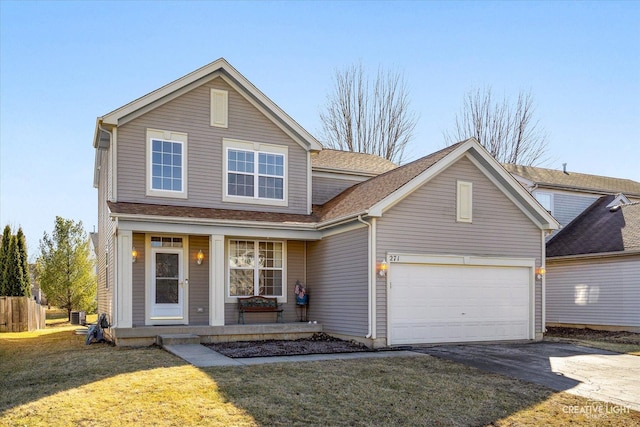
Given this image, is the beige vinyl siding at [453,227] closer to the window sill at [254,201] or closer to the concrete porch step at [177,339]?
the window sill at [254,201]

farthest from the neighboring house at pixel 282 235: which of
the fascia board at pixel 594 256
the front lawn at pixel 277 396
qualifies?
the fascia board at pixel 594 256

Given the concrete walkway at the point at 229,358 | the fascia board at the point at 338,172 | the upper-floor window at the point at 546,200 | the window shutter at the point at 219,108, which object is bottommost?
the concrete walkway at the point at 229,358

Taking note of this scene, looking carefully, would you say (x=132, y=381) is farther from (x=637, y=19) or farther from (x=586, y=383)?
(x=637, y=19)

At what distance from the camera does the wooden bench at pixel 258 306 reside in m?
15.5

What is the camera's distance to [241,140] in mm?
16250

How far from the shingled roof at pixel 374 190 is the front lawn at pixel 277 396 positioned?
4738 millimetres

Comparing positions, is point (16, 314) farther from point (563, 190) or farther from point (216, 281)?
point (563, 190)

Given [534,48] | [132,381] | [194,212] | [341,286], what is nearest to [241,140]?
[194,212]

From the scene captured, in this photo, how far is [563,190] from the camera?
24.0 m

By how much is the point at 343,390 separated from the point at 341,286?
6323 mm

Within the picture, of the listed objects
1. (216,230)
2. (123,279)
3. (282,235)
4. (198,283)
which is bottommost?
(198,283)

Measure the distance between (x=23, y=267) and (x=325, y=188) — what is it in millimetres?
14024

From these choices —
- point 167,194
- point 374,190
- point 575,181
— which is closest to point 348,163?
point 374,190

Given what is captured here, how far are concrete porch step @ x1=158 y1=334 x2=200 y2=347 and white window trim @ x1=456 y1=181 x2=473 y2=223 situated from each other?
7.31 metres
